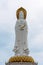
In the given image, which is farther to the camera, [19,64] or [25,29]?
[25,29]

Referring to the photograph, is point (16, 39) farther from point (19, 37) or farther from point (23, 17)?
point (23, 17)

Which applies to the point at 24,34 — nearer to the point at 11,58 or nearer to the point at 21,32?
the point at 21,32

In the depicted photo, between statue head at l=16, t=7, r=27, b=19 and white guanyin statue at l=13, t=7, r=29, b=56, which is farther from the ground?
statue head at l=16, t=7, r=27, b=19

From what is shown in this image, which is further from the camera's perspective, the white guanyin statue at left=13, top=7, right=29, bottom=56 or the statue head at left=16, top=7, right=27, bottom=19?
the statue head at left=16, top=7, right=27, bottom=19

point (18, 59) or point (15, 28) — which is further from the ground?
point (15, 28)

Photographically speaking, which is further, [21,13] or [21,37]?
[21,13]

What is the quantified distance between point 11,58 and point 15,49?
3.26 ft

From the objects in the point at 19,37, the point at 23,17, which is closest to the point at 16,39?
the point at 19,37

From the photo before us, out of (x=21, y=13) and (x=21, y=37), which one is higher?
(x=21, y=13)

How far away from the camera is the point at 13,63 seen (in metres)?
26.8

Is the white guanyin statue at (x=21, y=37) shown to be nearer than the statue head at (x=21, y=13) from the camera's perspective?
Yes

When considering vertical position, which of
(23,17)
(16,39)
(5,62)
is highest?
(23,17)

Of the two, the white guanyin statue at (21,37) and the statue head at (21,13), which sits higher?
the statue head at (21,13)

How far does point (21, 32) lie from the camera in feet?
93.3
